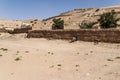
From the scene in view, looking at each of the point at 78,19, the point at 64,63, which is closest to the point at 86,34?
the point at 64,63

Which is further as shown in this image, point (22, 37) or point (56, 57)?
point (22, 37)

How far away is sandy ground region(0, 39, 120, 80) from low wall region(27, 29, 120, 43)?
0.65 meters

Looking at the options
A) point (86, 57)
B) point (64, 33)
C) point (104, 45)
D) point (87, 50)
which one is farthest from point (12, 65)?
point (64, 33)

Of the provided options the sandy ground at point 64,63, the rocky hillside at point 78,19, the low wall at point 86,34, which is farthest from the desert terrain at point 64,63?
the rocky hillside at point 78,19

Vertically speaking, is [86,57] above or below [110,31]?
below

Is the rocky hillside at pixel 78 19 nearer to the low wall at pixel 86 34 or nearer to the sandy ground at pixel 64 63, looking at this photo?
the low wall at pixel 86 34

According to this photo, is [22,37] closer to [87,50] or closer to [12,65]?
[87,50]

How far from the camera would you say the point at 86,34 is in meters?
20.5

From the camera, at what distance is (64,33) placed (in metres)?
22.4

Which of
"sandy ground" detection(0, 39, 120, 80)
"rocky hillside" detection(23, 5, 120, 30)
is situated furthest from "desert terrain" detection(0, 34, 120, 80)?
"rocky hillside" detection(23, 5, 120, 30)

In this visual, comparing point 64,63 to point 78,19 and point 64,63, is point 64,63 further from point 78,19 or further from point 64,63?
point 78,19

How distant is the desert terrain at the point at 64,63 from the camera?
11883 mm

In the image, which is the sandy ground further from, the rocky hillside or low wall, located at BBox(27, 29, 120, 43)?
the rocky hillside

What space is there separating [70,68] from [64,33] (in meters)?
9.47
